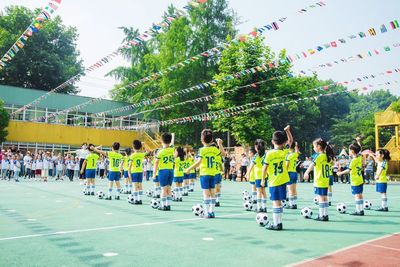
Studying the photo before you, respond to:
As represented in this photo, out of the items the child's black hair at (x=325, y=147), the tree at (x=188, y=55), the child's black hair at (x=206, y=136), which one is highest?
the tree at (x=188, y=55)

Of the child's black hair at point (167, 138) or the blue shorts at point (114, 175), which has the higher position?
the child's black hair at point (167, 138)

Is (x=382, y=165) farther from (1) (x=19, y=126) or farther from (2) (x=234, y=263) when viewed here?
(1) (x=19, y=126)

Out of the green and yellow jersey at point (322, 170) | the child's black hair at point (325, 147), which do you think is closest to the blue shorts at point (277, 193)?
the green and yellow jersey at point (322, 170)

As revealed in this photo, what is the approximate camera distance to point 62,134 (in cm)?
3494

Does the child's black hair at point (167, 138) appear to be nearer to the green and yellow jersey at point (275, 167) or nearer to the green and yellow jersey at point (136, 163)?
the green and yellow jersey at point (136, 163)

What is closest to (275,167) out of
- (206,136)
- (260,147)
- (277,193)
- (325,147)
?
(277,193)

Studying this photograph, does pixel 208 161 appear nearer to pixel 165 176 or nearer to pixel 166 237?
pixel 165 176

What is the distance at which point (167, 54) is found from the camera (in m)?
36.3

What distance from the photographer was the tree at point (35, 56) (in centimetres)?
4274

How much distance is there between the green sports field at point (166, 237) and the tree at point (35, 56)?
39.2 meters

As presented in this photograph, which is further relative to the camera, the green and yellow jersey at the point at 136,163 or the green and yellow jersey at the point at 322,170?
the green and yellow jersey at the point at 136,163

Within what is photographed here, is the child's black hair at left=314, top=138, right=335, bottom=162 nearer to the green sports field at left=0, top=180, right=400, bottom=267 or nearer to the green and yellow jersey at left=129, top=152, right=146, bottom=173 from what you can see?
the green sports field at left=0, top=180, right=400, bottom=267

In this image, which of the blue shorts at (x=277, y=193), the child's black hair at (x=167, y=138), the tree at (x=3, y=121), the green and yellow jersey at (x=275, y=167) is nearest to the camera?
the blue shorts at (x=277, y=193)

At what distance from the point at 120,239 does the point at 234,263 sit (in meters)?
2.27
